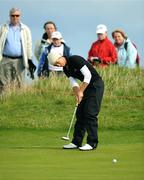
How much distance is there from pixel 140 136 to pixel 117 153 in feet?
13.1

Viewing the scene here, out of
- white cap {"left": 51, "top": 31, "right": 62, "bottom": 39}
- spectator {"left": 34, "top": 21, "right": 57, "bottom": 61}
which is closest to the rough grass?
spectator {"left": 34, "top": 21, "right": 57, "bottom": 61}

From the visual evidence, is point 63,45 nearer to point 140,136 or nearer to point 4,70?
point 4,70

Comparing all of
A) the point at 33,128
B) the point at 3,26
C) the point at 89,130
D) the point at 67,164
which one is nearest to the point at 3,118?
the point at 33,128

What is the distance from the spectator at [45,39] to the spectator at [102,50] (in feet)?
3.37

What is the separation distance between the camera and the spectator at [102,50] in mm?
17328

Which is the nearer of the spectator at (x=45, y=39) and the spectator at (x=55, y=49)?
the spectator at (x=55, y=49)

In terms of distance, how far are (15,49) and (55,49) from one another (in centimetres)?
130

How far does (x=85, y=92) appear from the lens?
1185 centimetres

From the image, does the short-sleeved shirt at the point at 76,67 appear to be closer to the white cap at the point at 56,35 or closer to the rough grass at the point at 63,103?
the rough grass at the point at 63,103

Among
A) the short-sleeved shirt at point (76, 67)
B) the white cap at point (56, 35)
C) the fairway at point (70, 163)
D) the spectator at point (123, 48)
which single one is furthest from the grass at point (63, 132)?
the white cap at point (56, 35)

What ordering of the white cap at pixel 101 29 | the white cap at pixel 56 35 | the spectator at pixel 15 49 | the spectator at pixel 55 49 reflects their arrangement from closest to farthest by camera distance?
Answer: the white cap at pixel 56 35 < the spectator at pixel 55 49 < the spectator at pixel 15 49 < the white cap at pixel 101 29

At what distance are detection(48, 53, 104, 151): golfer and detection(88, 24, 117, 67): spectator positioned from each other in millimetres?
5493

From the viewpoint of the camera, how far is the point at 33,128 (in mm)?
15562

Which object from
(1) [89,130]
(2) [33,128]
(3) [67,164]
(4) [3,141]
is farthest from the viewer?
(2) [33,128]
